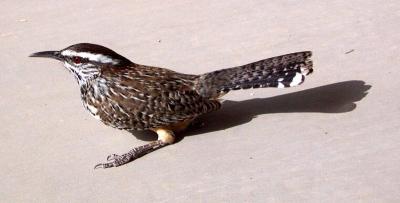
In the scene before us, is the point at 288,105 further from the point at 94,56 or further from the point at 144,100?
the point at 94,56

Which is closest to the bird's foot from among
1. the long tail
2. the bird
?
the bird

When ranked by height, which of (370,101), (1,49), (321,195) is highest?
(1,49)

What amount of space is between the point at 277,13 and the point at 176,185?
282cm

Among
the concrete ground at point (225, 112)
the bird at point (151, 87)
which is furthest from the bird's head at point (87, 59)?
the concrete ground at point (225, 112)

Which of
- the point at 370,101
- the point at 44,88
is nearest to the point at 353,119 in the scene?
the point at 370,101

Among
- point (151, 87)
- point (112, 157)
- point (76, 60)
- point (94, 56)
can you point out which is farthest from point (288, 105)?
point (76, 60)

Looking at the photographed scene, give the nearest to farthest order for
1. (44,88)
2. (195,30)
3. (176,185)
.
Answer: (176,185) → (44,88) → (195,30)

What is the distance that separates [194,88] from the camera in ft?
16.7

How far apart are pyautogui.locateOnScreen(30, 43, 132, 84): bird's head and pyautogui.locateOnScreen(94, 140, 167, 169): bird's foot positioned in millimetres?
590

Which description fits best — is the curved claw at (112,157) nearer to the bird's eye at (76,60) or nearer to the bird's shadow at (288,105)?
the bird's shadow at (288,105)

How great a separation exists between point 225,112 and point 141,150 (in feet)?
2.62

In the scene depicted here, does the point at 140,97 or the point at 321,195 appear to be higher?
the point at 140,97

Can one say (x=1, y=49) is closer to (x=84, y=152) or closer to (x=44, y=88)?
(x=44, y=88)

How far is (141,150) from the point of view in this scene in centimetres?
501
